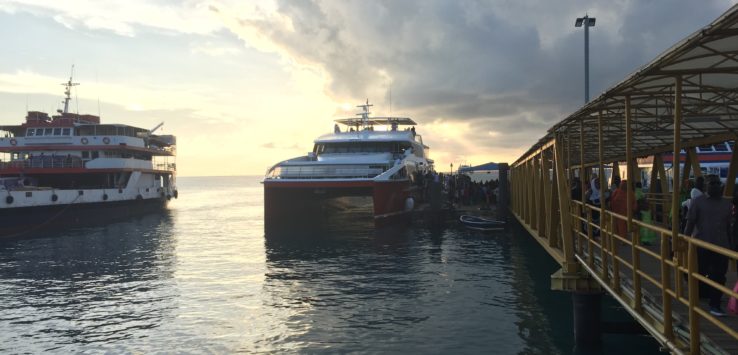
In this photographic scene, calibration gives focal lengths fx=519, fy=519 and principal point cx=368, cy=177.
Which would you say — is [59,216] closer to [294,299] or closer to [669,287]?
[294,299]

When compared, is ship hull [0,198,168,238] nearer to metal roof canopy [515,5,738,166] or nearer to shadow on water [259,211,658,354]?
shadow on water [259,211,658,354]

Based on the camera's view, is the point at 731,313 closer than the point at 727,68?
No

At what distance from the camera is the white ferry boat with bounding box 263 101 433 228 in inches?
1211

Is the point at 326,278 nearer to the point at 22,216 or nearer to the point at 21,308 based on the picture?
the point at 21,308

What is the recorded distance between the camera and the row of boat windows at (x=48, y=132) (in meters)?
45.1

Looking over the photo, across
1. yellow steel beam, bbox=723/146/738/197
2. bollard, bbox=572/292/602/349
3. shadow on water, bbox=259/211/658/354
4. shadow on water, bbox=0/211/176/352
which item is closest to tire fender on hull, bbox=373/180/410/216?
shadow on water, bbox=259/211/658/354

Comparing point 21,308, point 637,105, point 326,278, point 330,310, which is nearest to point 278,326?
point 330,310

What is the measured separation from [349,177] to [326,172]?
1.48 m

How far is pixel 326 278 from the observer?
17359 mm

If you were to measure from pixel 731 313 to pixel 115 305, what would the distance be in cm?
1415

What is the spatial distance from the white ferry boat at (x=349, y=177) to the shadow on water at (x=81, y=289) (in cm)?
734

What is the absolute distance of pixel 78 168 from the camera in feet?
138

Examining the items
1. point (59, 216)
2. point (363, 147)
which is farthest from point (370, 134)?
point (59, 216)

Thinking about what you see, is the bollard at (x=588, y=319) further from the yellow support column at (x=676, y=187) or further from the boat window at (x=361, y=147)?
the boat window at (x=361, y=147)
